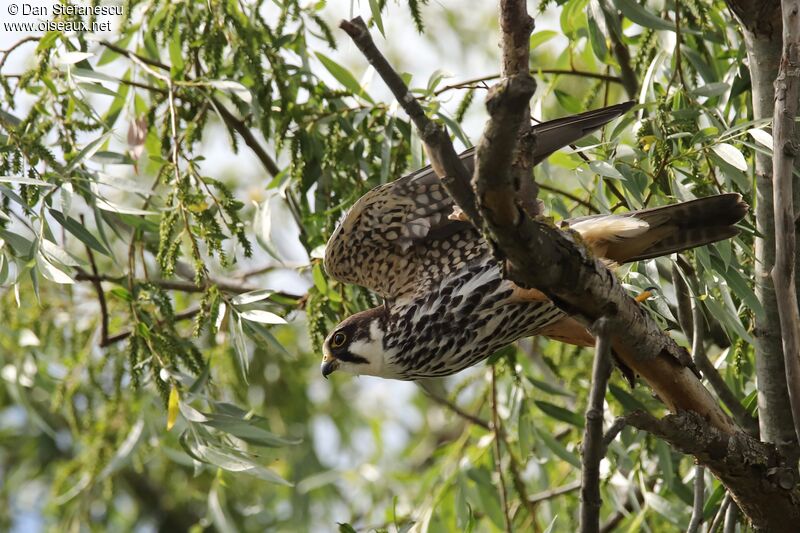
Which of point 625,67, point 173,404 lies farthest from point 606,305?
point 625,67

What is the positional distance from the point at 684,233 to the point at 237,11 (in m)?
1.88

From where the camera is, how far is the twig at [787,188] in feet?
8.02

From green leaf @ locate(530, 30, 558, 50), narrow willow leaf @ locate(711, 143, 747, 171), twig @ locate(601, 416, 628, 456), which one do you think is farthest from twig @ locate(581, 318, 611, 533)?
green leaf @ locate(530, 30, 558, 50)

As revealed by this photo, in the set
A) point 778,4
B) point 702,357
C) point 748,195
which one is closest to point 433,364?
point 702,357

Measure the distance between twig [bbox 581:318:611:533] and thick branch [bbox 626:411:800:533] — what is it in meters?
0.54

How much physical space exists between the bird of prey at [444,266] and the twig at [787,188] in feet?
1.05

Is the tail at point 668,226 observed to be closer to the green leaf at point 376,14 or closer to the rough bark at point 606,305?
the rough bark at point 606,305

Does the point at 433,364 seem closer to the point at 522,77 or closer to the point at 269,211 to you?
the point at 269,211

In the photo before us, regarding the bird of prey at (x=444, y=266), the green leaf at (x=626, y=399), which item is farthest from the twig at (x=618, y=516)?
the bird of prey at (x=444, y=266)

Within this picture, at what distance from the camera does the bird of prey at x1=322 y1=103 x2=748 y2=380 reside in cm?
288

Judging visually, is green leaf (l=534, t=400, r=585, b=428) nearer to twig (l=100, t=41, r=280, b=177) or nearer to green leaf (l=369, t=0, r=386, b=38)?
twig (l=100, t=41, r=280, b=177)

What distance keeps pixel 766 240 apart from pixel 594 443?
4.08 ft

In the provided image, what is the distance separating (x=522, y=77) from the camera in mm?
1921

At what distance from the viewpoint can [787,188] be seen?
96.0 inches
